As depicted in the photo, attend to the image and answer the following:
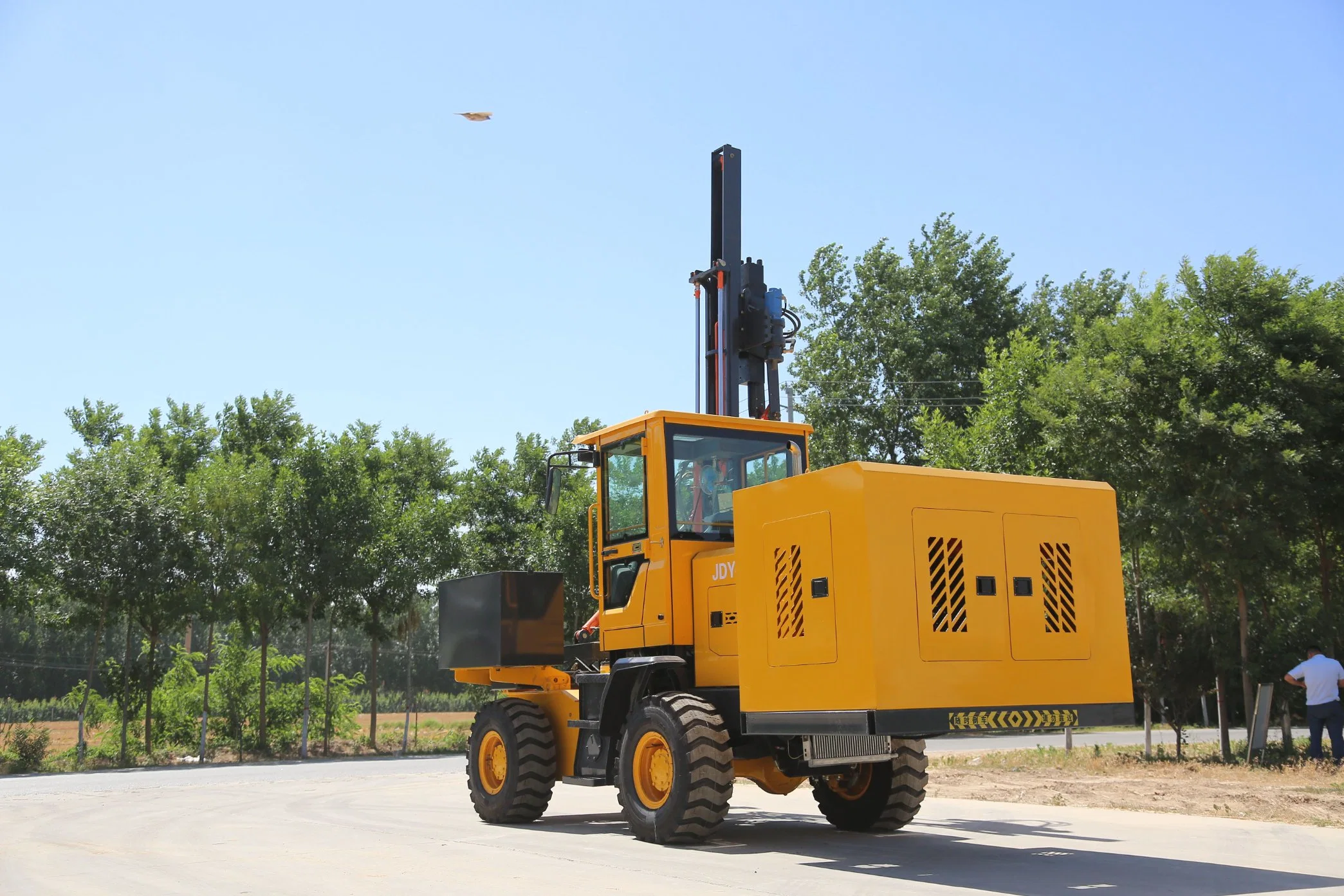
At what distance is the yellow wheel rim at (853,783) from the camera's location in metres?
11.1

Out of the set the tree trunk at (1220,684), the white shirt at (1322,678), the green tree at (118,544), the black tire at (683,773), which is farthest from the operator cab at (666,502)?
the green tree at (118,544)

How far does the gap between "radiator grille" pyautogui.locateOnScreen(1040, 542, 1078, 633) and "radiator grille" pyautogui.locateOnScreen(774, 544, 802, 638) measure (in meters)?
1.83

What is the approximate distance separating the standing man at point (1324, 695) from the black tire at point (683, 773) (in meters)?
10.2

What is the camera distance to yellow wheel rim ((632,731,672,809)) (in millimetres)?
9984

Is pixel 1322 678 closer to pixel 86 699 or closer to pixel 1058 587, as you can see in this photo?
pixel 1058 587

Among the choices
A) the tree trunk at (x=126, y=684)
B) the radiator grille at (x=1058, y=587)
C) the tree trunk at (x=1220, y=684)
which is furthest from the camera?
the tree trunk at (x=126, y=684)

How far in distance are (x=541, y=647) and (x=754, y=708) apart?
156 inches

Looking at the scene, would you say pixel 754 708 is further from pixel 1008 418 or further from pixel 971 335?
pixel 971 335

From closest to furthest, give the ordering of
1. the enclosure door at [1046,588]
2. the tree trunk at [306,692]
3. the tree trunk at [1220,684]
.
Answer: the enclosure door at [1046,588] < the tree trunk at [1220,684] < the tree trunk at [306,692]

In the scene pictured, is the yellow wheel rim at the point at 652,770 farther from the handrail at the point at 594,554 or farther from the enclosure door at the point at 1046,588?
the enclosure door at the point at 1046,588

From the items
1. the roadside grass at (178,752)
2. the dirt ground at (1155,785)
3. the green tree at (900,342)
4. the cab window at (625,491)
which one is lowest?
the roadside grass at (178,752)

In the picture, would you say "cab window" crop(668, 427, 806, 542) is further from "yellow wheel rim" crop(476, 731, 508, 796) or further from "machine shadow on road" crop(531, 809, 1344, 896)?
"yellow wheel rim" crop(476, 731, 508, 796)

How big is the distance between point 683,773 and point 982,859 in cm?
243

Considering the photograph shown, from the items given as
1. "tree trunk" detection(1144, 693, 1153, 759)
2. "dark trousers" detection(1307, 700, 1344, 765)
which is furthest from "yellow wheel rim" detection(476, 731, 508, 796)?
"tree trunk" detection(1144, 693, 1153, 759)
